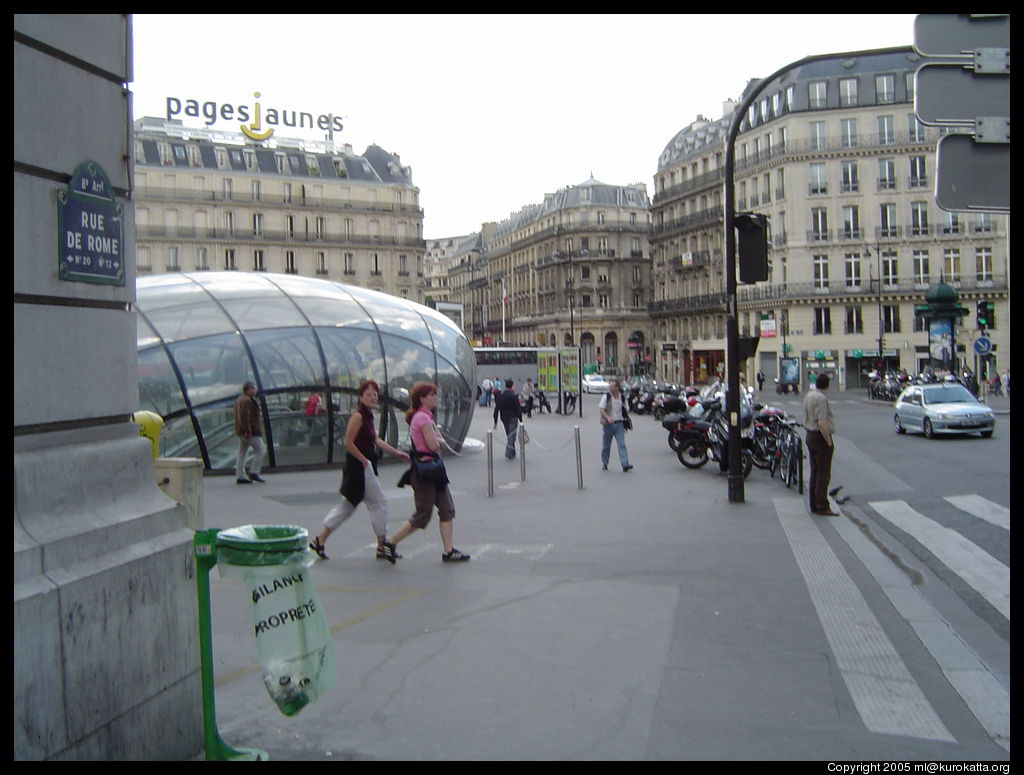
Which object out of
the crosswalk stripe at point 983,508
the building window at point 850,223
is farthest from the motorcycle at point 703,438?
the building window at point 850,223

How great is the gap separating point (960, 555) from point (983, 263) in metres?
60.6

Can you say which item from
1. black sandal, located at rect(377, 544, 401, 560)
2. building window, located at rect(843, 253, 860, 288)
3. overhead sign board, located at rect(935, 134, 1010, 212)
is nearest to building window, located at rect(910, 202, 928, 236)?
building window, located at rect(843, 253, 860, 288)

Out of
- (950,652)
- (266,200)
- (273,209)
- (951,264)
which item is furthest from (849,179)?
(950,652)

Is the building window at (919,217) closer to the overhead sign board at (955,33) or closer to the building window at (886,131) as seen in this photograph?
the building window at (886,131)

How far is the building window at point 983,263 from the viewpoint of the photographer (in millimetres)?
62156

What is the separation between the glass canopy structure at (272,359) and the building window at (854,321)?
50.4m

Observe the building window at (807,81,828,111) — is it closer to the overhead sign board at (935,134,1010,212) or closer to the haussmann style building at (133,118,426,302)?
Answer: the haussmann style building at (133,118,426,302)

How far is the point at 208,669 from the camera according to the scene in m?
4.16

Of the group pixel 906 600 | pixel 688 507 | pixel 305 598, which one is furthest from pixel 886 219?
pixel 305 598

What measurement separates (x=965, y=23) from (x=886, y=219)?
64.0 metres

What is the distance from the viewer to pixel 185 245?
69.6m

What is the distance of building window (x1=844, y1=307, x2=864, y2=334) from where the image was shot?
63.7 m

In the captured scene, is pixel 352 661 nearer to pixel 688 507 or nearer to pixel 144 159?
pixel 688 507

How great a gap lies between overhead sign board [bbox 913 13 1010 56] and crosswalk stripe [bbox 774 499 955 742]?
336 centimetres
